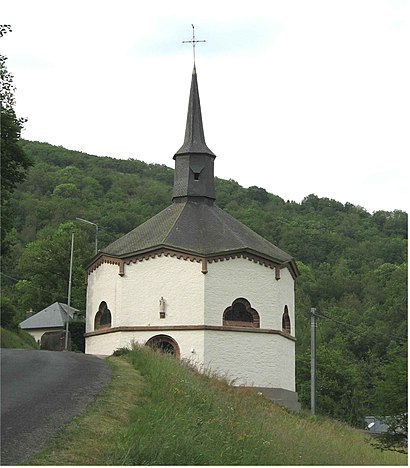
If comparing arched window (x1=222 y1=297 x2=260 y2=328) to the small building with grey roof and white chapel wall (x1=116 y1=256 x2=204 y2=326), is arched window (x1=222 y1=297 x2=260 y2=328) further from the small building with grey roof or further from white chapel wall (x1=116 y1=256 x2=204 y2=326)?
the small building with grey roof

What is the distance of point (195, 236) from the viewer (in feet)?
114

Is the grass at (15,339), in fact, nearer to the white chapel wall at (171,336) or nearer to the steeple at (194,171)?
the white chapel wall at (171,336)

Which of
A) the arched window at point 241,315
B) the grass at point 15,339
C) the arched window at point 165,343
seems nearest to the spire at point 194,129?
the arched window at point 241,315

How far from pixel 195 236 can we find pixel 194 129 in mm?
6402

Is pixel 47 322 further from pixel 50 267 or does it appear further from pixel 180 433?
pixel 180 433

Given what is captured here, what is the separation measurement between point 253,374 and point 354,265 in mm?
59476

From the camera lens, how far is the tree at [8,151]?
94.6 ft

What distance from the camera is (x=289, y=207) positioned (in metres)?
102

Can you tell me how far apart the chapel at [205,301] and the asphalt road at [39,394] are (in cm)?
1038

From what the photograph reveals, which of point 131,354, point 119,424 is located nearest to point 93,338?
point 131,354

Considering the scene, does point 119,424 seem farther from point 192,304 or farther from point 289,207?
point 289,207

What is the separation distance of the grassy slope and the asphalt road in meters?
0.28

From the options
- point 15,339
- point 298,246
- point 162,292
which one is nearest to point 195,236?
point 162,292

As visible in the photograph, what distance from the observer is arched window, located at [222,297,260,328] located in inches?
1319
